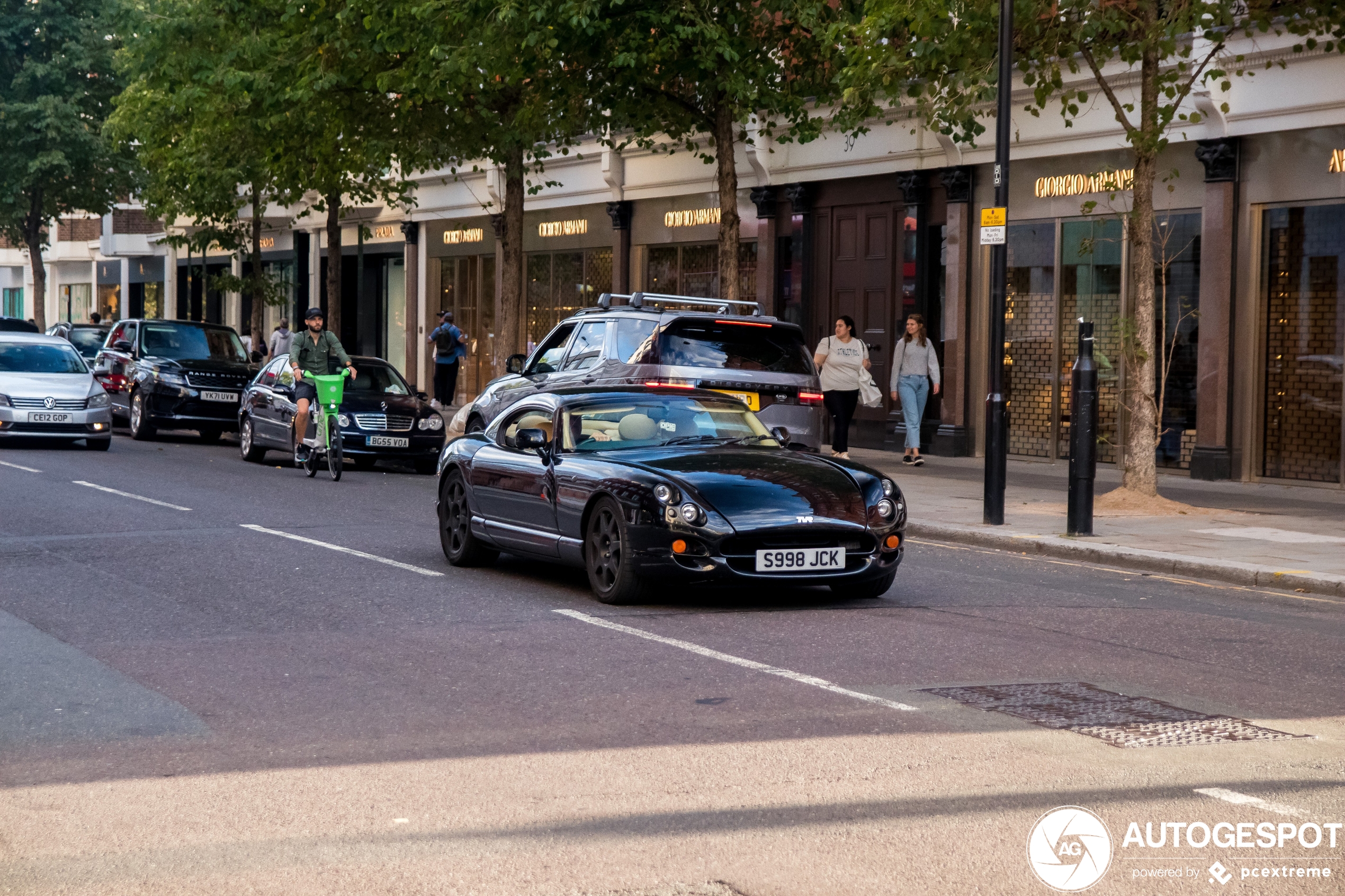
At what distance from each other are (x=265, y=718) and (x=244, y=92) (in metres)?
21.7

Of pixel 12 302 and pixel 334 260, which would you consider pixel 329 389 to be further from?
pixel 12 302

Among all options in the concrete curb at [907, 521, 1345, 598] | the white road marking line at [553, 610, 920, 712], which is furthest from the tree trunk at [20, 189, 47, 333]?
the white road marking line at [553, 610, 920, 712]

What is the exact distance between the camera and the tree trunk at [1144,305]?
52.5 feet

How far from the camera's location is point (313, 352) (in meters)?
20.9

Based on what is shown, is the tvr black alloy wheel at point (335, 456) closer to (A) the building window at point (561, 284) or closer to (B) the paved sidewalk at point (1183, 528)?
(B) the paved sidewalk at point (1183, 528)

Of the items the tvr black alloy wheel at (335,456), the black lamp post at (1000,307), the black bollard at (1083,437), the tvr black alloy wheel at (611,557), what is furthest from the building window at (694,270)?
the tvr black alloy wheel at (611,557)

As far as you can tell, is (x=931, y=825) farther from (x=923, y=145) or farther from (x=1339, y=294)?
(x=923, y=145)

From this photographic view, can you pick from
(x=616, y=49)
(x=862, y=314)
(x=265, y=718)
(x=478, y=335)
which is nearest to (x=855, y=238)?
(x=862, y=314)

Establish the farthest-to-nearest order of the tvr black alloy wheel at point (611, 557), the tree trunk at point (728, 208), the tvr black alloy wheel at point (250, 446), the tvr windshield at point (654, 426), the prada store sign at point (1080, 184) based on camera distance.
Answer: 1. the tvr black alloy wheel at point (250, 446)
2. the tree trunk at point (728, 208)
3. the prada store sign at point (1080, 184)
4. the tvr windshield at point (654, 426)
5. the tvr black alloy wheel at point (611, 557)

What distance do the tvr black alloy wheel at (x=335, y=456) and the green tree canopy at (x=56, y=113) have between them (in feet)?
99.4

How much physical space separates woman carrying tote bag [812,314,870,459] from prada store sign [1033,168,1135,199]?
3.39 metres

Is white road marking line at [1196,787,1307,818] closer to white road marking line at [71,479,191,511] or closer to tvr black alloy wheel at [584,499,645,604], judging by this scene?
tvr black alloy wheel at [584,499,645,604]

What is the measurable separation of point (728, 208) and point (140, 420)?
1035cm

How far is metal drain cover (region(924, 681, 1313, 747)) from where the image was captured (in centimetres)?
675
